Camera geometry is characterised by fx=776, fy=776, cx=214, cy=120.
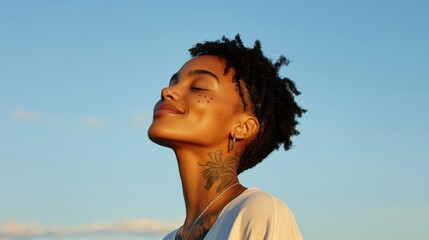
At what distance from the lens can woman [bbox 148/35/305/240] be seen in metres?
6.19

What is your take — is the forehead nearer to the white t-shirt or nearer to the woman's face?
the woman's face

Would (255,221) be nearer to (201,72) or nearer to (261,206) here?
(261,206)

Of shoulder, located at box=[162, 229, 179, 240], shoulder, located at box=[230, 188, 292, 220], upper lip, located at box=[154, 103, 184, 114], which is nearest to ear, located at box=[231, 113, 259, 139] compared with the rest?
upper lip, located at box=[154, 103, 184, 114]

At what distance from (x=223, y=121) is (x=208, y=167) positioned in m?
0.42

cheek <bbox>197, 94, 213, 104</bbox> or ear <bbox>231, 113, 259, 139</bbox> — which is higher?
cheek <bbox>197, 94, 213, 104</bbox>

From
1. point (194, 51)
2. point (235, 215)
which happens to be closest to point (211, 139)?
point (235, 215)

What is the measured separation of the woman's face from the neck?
0.12 m

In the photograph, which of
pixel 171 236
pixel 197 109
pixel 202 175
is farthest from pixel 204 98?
pixel 171 236

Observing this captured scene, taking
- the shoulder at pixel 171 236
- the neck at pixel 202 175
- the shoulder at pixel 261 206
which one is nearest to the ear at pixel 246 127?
the neck at pixel 202 175

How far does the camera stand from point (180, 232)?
695 cm

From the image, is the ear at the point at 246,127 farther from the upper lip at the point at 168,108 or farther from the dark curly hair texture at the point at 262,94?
the upper lip at the point at 168,108

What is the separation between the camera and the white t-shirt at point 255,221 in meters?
5.96

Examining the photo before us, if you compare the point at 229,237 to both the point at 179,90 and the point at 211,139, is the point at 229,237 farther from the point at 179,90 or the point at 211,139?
the point at 179,90

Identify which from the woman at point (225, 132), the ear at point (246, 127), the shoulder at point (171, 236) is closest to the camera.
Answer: the woman at point (225, 132)
